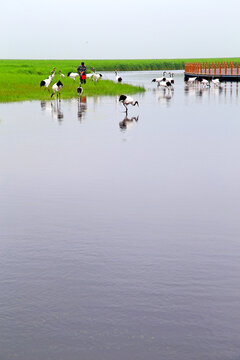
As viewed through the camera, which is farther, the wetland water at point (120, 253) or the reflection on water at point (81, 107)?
the reflection on water at point (81, 107)

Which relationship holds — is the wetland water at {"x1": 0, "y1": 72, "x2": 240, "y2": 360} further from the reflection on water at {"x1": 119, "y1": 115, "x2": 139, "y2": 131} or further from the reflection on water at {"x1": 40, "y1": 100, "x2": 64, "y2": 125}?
the reflection on water at {"x1": 40, "y1": 100, "x2": 64, "y2": 125}

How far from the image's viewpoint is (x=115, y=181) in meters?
12.6

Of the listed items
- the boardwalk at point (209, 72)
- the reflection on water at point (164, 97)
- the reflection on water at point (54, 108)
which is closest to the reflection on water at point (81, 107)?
the reflection on water at point (54, 108)

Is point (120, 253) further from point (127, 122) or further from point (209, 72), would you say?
point (209, 72)

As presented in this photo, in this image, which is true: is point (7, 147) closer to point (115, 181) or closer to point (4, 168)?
point (4, 168)

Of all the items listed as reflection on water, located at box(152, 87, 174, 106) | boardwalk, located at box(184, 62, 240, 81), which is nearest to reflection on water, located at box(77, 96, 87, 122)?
reflection on water, located at box(152, 87, 174, 106)

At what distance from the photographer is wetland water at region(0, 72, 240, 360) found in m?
5.59

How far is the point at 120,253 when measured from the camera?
25.9 ft

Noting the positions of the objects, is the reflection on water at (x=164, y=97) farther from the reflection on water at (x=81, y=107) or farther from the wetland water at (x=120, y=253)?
the wetland water at (x=120, y=253)

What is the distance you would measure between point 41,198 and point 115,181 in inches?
77.5

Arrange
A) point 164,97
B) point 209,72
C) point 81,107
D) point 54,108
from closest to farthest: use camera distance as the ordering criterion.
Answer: point 54,108
point 81,107
point 164,97
point 209,72

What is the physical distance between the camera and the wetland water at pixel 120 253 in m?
5.59

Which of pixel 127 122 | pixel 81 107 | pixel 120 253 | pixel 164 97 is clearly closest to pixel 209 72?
pixel 164 97

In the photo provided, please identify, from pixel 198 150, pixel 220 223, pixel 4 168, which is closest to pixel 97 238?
pixel 220 223
